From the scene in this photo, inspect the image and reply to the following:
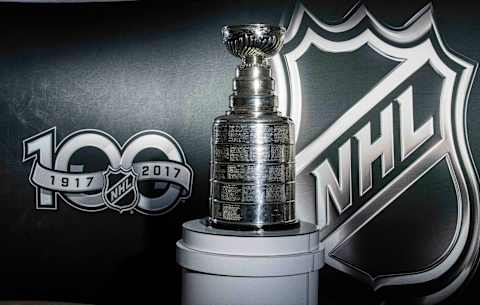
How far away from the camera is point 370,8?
216cm

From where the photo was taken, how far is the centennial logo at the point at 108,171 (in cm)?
231

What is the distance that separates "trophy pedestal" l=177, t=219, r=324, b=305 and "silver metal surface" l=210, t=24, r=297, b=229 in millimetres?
57

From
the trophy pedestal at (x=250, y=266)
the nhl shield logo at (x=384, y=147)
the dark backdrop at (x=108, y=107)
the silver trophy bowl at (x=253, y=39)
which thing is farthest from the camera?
the dark backdrop at (x=108, y=107)

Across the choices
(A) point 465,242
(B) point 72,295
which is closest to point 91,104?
(B) point 72,295

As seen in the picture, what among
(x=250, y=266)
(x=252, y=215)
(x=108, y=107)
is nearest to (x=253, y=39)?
(x=252, y=215)

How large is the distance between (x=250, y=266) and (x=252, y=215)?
0.42 ft

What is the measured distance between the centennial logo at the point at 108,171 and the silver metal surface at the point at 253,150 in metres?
0.67

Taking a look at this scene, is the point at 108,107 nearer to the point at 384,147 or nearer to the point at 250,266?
the point at 384,147

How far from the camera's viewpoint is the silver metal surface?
1594mm

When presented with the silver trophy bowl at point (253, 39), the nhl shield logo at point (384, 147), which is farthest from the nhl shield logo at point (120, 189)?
the silver trophy bowl at point (253, 39)

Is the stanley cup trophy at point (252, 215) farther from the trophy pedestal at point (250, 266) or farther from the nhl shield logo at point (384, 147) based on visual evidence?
the nhl shield logo at point (384, 147)

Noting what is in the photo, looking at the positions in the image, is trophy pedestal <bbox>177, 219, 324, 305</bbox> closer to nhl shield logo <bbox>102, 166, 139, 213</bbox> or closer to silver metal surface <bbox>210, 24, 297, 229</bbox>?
silver metal surface <bbox>210, 24, 297, 229</bbox>

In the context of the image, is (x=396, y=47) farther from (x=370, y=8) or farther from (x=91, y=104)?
(x=91, y=104)

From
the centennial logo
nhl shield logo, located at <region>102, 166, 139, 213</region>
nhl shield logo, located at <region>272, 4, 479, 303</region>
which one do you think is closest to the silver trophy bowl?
nhl shield logo, located at <region>272, 4, 479, 303</region>
